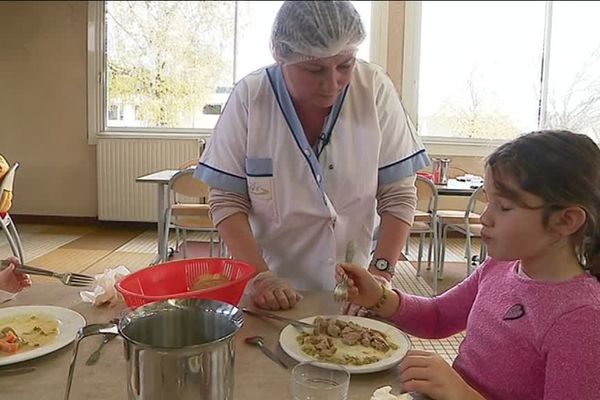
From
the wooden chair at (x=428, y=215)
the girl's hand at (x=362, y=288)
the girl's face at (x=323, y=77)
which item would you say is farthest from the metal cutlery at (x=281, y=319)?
the wooden chair at (x=428, y=215)

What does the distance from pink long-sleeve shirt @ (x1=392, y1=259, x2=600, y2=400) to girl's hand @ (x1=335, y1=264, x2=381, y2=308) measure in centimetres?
18

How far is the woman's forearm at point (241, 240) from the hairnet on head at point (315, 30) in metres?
0.37

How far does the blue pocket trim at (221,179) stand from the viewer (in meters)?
1.35

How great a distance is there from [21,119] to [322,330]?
5.16 meters

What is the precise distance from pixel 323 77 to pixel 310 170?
22 centimetres

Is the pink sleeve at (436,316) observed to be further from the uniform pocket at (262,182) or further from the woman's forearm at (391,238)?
the uniform pocket at (262,182)

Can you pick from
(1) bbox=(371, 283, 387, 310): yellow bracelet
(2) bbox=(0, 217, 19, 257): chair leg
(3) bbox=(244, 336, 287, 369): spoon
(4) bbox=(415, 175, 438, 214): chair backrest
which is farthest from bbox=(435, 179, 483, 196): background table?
(3) bbox=(244, 336, 287, 369): spoon

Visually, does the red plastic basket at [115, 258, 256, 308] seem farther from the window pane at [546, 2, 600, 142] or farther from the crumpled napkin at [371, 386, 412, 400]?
the window pane at [546, 2, 600, 142]

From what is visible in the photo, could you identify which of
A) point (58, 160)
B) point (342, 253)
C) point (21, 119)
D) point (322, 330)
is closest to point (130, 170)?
point (58, 160)

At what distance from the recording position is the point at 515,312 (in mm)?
838

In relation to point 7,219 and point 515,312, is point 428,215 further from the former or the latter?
point 515,312

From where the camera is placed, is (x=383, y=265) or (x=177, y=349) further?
(x=383, y=265)

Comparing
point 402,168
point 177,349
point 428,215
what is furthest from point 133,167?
point 177,349

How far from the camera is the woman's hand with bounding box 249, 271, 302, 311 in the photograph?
109 cm
